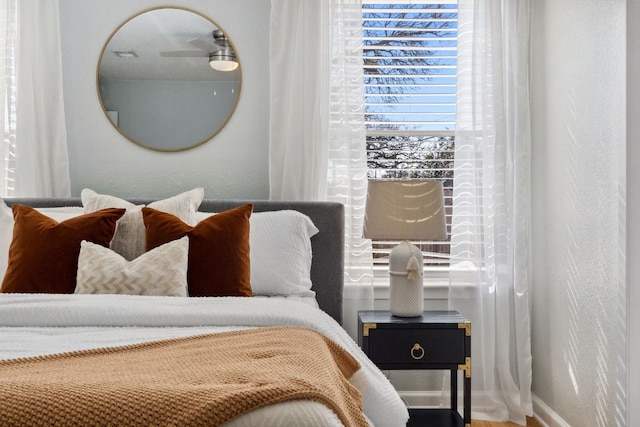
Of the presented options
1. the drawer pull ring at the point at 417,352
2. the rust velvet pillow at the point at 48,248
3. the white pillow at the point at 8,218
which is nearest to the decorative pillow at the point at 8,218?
the white pillow at the point at 8,218

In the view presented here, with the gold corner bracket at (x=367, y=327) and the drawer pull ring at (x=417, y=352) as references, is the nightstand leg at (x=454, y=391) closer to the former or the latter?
the drawer pull ring at (x=417, y=352)

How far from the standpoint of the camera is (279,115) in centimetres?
331

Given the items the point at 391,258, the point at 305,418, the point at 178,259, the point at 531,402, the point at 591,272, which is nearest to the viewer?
the point at 305,418

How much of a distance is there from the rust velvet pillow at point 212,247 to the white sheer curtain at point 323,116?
654mm

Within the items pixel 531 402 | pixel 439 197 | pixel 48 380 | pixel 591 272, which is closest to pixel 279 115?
pixel 439 197

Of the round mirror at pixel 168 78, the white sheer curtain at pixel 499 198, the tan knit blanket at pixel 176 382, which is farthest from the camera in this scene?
the round mirror at pixel 168 78

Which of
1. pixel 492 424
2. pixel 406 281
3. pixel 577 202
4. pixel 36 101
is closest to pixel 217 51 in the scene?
pixel 36 101

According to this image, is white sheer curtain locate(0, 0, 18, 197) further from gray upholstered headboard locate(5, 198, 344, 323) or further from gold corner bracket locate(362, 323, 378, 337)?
gold corner bracket locate(362, 323, 378, 337)

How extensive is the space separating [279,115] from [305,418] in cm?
230

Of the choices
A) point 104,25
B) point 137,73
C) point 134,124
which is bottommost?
point 134,124

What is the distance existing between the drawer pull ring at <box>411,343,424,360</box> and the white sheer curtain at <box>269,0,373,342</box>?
20.1 inches

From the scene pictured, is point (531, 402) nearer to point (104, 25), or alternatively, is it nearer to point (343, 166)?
point (343, 166)

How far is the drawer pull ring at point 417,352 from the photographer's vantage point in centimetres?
284

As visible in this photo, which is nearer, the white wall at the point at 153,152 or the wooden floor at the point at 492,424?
the wooden floor at the point at 492,424
